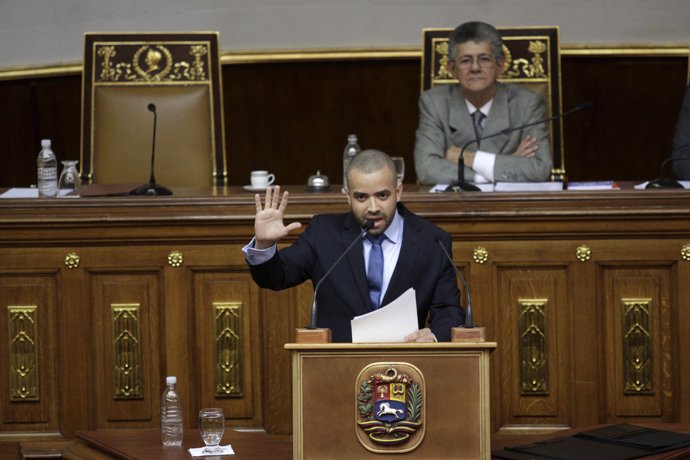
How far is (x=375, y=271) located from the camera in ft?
12.2

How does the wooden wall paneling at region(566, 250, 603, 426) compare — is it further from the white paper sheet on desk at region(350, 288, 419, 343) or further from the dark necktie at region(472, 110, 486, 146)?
the white paper sheet on desk at region(350, 288, 419, 343)

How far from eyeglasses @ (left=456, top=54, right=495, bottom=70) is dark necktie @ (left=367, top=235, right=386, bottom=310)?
173 centimetres

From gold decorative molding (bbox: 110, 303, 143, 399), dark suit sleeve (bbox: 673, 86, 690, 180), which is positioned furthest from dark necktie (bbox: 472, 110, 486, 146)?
gold decorative molding (bbox: 110, 303, 143, 399)

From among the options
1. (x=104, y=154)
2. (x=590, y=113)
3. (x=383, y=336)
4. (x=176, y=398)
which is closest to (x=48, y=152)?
(x=104, y=154)

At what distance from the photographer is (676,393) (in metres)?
4.34

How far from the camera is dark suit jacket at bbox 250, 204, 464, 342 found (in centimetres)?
367

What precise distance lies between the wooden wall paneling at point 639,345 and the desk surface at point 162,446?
1482 mm

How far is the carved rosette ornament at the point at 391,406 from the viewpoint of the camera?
2.84 meters

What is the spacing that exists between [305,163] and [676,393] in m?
3.20

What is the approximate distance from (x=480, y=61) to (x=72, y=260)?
1.86m

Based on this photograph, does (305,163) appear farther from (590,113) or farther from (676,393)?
(676,393)

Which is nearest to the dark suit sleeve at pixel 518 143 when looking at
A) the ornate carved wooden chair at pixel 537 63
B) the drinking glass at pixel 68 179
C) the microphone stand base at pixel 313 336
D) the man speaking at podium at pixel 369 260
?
the ornate carved wooden chair at pixel 537 63

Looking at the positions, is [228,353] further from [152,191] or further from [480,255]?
[480,255]

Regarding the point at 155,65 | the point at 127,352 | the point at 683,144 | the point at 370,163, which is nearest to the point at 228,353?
the point at 127,352
